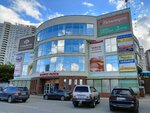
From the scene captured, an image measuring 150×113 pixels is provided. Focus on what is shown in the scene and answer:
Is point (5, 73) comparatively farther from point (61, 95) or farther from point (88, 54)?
point (61, 95)

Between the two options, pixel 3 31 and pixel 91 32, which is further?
pixel 3 31

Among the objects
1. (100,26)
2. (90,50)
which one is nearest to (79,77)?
(90,50)

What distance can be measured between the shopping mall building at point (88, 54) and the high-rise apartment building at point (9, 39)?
94770 mm

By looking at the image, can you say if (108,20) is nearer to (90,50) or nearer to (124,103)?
(90,50)

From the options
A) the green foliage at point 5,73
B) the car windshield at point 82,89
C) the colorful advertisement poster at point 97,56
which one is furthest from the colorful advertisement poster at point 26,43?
the car windshield at point 82,89

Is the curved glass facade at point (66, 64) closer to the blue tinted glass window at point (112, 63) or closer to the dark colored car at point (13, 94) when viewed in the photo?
the blue tinted glass window at point (112, 63)

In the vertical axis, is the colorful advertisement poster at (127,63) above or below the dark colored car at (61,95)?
above

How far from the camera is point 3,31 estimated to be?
125875 mm

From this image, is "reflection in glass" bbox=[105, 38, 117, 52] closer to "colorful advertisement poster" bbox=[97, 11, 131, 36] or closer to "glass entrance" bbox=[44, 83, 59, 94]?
"colorful advertisement poster" bbox=[97, 11, 131, 36]

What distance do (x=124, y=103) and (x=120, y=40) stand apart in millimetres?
20624

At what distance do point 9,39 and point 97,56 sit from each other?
370 feet

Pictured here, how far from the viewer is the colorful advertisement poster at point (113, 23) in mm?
29834

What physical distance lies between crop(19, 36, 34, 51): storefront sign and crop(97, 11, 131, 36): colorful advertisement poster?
19694 mm

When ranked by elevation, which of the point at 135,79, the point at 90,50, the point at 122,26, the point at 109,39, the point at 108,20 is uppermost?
the point at 108,20
